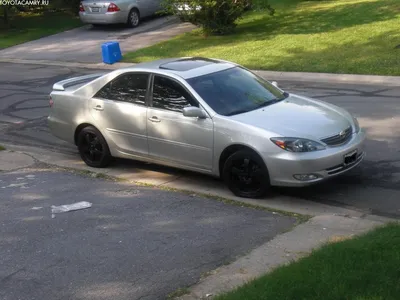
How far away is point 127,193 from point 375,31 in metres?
13.5

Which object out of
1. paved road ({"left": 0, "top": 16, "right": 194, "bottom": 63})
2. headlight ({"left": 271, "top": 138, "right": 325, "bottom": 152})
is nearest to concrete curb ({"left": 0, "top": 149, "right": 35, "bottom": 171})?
headlight ({"left": 271, "top": 138, "right": 325, "bottom": 152})

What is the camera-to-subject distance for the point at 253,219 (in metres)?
7.62

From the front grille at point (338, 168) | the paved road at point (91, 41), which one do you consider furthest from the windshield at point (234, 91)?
the paved road at point (91, 41)

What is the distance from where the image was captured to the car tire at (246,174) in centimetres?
829

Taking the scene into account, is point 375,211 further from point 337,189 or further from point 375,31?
point 375,31

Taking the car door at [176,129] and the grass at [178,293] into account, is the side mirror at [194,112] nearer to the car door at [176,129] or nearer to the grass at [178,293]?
the car door at [176,129]

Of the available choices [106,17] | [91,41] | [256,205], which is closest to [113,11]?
[106,17]

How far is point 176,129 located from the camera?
29.6 ft

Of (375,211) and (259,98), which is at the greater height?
(259,98)

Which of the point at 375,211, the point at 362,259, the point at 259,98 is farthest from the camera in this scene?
the point at 259,98

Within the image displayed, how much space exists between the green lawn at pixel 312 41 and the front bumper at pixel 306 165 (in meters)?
8.20

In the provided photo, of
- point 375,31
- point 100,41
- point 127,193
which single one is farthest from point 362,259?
point 100,41

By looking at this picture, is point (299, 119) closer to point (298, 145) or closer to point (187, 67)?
point (298, 145)

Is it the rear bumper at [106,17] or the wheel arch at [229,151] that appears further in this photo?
the rear bumper at [106,17]
